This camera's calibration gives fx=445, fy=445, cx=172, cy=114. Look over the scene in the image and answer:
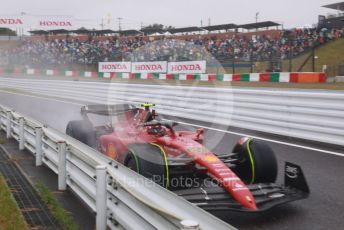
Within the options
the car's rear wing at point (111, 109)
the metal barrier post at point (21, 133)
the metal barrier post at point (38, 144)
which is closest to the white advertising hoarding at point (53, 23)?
the metal barrier post at point (21, 133)

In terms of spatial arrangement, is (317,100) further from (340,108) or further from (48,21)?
(48,21)

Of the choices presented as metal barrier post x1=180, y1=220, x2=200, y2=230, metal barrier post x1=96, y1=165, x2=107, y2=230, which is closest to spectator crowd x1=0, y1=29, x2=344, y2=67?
metal barrier post x1=96, y1=165, x2=107, y2=230

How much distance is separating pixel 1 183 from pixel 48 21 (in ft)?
168

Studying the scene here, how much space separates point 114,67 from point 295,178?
2466 centimetres

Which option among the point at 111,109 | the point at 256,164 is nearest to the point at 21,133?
the point at 111,109

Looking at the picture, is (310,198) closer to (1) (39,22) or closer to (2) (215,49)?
(2) (215,49)

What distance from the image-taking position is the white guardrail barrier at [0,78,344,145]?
26.8 feet

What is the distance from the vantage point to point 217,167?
15.8ft

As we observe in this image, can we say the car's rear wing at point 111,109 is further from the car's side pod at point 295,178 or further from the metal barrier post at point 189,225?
the metal barrier post at point 189,225

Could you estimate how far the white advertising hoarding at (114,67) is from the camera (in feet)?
92.1

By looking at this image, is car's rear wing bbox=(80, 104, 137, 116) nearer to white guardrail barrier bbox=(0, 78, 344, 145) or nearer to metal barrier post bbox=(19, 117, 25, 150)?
white guardrail barrier bbox=(0, 78, 344, 145)

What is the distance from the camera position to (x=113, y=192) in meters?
4.11

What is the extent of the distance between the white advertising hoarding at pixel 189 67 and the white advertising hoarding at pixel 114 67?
4.20 metres

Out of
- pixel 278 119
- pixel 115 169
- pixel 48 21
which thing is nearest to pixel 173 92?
pixel 278 119
